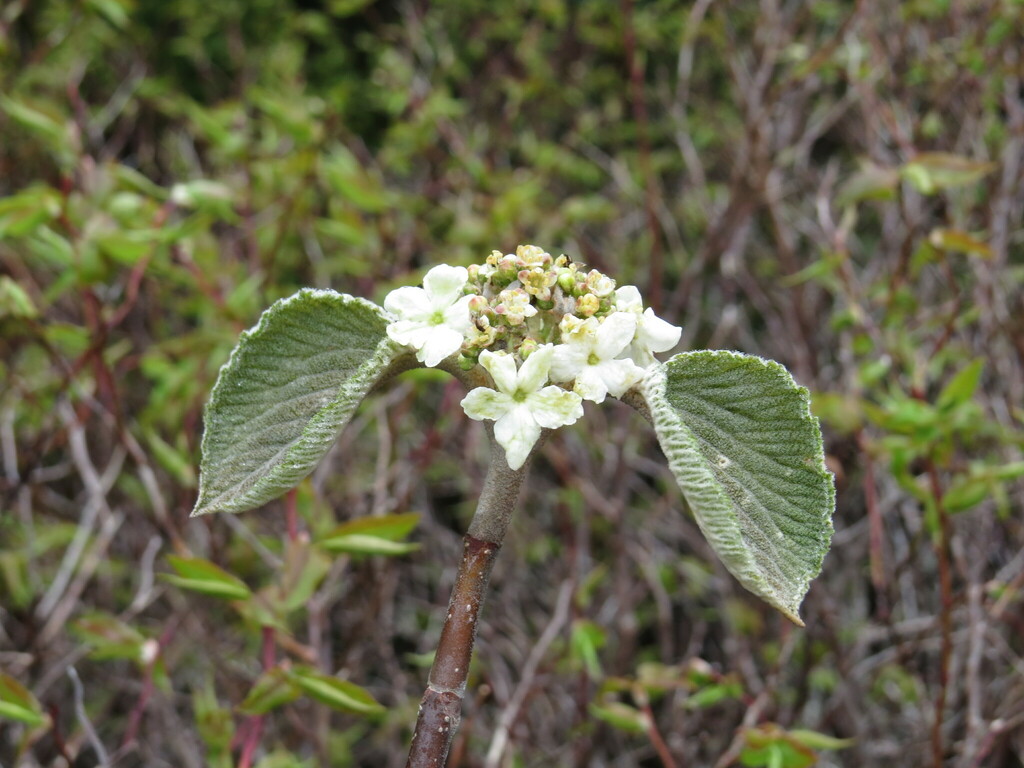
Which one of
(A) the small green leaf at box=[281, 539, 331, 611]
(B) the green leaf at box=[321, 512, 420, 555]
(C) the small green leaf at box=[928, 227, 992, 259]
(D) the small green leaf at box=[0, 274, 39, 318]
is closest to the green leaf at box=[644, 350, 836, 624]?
(B) the green leaf at box=[321, 512, 420, 555]

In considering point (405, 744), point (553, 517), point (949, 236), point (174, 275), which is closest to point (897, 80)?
point (949, 236)

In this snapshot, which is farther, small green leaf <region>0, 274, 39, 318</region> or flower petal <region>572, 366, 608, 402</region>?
small green leaf <region>0, 274, 39, 318</region>

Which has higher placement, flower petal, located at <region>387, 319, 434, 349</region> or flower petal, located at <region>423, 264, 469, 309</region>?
flower petal, located at <region>423, 264, 469, 309</region>

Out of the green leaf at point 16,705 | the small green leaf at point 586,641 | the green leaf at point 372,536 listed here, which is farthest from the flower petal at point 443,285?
the small green leaf at point 586,641

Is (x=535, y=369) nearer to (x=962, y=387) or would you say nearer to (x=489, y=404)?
(x=489, y=404)

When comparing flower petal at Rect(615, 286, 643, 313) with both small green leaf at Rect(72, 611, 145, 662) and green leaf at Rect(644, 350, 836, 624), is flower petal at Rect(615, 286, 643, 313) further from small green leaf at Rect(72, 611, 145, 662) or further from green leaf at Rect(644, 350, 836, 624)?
small green leaf at Rect(72, 611, 145, 662)

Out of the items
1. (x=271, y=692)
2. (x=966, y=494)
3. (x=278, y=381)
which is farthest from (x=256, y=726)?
(x=966, y=494)

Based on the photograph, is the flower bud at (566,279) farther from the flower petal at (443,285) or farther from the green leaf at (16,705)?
the green leaf at (16,705)
